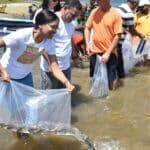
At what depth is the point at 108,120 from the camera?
23.0 feet

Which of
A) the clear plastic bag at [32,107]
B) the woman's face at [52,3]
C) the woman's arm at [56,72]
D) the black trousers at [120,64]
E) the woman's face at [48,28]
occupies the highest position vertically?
the woman's face at [48,28]

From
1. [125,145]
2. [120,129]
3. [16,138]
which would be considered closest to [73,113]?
[120,129]

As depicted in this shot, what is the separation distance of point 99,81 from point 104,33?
743 mm

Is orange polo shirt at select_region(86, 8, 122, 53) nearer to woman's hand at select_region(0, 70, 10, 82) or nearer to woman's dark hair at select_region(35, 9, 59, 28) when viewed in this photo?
woman's dark hair at select_region(35, 9, 59, 28)

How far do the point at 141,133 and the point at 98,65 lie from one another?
6.08 feet

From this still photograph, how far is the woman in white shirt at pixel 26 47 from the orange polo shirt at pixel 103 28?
2.50 meters

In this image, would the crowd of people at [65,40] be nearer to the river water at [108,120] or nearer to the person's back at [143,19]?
the person's back at [143,19]

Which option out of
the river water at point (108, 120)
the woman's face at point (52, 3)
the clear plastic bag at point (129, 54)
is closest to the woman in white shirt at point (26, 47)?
the river water at point (108, 120)

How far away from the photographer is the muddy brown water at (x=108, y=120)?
5.24 metres

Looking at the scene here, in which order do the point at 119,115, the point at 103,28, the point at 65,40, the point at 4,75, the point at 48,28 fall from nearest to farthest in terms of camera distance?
1. the point at 48,28
2. the point at 4,75
3. the point at 65,40
4. the point at 119,115
5. the point at 103,28

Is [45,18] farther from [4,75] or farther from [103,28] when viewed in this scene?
[103,28]

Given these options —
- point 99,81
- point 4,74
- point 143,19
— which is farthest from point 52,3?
point 4,74

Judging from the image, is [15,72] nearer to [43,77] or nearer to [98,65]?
[43,77]

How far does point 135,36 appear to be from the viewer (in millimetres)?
9664
